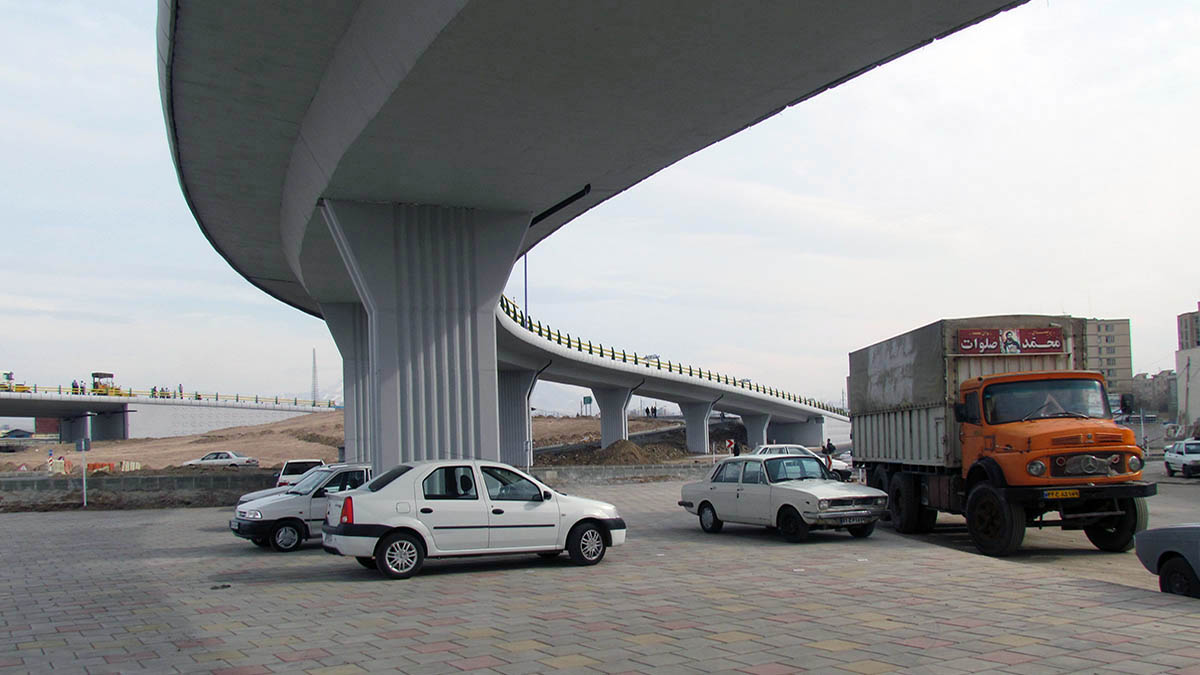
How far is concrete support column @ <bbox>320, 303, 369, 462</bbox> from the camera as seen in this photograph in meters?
35.8

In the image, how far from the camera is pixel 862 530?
648 inches

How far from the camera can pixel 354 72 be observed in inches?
502

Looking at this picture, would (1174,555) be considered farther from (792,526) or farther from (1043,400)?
(792,526)

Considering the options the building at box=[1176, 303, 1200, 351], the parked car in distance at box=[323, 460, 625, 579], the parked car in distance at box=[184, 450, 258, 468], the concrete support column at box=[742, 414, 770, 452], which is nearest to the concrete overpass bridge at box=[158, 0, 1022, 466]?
the parked car in distance at box=[323, 460, 625, 579]

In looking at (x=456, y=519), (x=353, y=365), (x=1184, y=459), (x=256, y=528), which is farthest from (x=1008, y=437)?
(x=353, y=365)

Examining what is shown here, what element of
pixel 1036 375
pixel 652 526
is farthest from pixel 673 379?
pixel 1036 375

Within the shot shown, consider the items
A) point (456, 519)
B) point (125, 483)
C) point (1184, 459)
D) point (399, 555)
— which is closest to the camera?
point (399, 555)

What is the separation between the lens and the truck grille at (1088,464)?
535 inches

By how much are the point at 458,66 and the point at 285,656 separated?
7.01 meters

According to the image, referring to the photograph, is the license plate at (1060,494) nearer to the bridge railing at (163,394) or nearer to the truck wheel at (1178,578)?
the truck wheel at (1178,578)

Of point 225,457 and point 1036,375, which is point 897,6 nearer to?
point 1036,375

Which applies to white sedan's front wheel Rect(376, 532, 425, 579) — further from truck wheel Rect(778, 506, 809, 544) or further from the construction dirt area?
the construction dirt area

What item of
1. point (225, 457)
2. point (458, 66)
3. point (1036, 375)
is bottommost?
point (225, 457)

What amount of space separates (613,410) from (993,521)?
50327 millimetres
